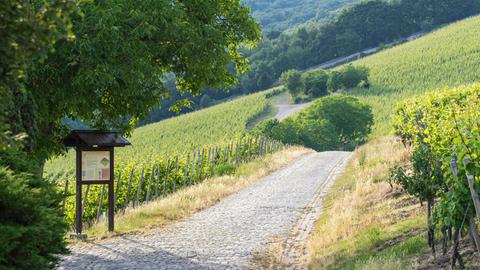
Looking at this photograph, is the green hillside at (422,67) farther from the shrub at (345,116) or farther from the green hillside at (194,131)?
the green hillside at (194,131)

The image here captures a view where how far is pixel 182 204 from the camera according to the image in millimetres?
20453

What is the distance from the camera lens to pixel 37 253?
7738 millimetres

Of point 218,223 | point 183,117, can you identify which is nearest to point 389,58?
point 183,117

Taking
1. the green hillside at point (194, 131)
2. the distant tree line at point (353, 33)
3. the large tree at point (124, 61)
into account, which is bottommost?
the green hillside at point (194, 131)

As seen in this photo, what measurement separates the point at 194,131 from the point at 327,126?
19.1 meters

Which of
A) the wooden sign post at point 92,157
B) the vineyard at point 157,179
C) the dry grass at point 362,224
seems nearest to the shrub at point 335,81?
the vineyard at point 157,179

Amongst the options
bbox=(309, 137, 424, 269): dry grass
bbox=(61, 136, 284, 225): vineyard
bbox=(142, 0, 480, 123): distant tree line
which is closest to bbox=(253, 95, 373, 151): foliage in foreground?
bbox=(61, 136, 284, 225): vineyard

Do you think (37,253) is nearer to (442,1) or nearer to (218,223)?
(218,223)

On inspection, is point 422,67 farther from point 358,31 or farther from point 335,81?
point 358,31

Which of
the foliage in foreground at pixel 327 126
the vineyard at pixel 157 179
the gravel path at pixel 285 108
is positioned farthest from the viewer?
the gravel path at pixel 285 108

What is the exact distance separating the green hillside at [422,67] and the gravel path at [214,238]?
52.1 m

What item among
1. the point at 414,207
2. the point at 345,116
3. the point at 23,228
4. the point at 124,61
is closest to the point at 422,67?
the point at 345,116

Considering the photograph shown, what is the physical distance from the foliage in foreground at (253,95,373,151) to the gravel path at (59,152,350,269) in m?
43.7

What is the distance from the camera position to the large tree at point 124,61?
510 inches
